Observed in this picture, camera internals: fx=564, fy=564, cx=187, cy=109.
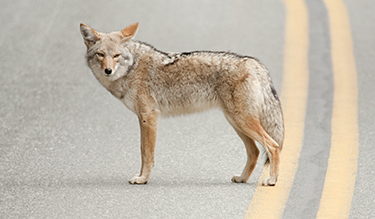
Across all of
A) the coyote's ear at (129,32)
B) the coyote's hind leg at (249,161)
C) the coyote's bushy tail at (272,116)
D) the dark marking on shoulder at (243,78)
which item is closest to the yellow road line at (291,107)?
the coyote's hind leg at (249,161)

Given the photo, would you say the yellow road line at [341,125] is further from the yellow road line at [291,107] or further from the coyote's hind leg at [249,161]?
the coyote's hind leg at [249,161]

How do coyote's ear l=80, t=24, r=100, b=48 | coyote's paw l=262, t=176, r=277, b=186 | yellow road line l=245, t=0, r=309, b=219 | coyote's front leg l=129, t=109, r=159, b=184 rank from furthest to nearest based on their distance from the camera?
coyote's front leg l=129, t=109, r=159, b=184 → coyote's ear l=80, t=24, r=100, b=48 → coyote's paw l=262, t=176, r=277, b=186 → yellow road line l=245, t=0, r=309, b=219

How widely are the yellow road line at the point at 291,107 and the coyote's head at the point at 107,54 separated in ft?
5.58

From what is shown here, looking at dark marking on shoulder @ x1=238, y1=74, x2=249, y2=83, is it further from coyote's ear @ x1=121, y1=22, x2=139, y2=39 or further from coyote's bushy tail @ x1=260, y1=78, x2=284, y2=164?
coyote's ear @ x1=121, y1=22, x2=139, y2=39

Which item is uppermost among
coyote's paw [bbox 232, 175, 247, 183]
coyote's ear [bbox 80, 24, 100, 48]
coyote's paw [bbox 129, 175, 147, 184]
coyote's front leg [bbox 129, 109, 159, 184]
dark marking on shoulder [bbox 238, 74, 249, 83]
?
coyote's ear [bbox 80, 24, 100, 48]

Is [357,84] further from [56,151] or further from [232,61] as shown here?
[56,151]

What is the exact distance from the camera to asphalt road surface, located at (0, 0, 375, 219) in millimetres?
4754

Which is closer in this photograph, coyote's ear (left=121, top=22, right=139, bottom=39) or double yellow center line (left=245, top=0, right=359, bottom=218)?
double yellow center line (left=245, top=0, right=359, bottom=218)

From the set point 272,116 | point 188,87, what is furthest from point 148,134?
point 272,116

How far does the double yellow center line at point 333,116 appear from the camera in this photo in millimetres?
4727

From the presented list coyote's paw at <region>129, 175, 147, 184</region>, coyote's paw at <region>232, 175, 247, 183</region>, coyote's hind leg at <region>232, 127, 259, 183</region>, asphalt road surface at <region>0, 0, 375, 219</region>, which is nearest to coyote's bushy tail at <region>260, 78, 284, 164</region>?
coyote's hind leg at <region>232, 127, 259, 183</region>

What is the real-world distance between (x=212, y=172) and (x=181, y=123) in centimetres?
156

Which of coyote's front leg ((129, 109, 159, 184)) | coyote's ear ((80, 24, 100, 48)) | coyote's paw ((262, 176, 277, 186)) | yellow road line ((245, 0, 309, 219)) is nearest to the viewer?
yellow road line ((245, 0, 309, 219))

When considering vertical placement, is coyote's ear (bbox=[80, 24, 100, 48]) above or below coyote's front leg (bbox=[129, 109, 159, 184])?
above
